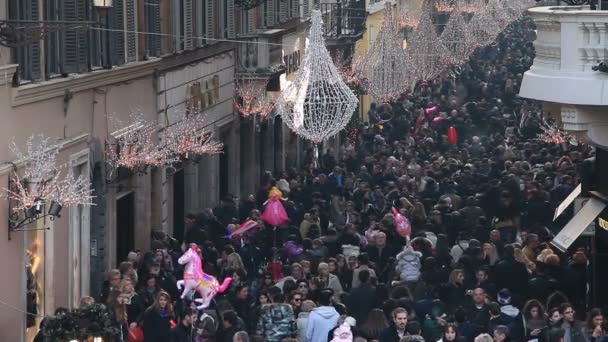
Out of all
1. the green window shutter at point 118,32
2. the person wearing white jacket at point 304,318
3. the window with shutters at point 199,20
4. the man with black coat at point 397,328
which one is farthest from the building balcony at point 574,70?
the window with shutters at point 199,20

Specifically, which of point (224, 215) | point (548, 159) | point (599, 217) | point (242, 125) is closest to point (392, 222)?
point (599, 217)

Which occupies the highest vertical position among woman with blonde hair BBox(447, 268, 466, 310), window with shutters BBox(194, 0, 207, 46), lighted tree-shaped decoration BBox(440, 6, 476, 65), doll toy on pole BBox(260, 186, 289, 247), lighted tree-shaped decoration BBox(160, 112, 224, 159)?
window with shutters BBox(194, 0, 207, 46)

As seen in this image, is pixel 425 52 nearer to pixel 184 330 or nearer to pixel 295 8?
pixel 295 8

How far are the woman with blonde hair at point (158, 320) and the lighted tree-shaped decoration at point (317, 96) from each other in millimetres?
11016

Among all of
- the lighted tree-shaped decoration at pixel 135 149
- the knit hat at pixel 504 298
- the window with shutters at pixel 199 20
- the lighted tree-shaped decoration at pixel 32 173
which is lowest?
the knit hat at pixel 504 298

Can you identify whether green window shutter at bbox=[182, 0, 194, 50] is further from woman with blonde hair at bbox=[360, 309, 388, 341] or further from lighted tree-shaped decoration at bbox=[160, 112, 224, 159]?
woman with blonde hair at bbox=[360, 309, 388, 341]

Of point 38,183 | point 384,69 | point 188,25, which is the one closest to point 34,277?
point 38,183

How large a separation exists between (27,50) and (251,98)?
1740cm

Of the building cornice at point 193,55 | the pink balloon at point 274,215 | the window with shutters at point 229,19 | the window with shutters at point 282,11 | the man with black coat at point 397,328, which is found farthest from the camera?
the window with shutters at point 282,11

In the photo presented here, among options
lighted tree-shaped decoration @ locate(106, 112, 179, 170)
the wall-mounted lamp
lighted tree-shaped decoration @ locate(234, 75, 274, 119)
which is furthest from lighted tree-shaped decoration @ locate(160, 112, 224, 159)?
the wall-mounted lamp

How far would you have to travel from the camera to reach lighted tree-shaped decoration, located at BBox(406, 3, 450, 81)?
56478 millimetres

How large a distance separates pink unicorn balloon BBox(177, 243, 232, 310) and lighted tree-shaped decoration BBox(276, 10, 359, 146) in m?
8.71

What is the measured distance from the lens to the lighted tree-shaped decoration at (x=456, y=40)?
63875mm

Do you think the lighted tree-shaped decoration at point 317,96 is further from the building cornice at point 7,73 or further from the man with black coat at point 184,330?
the man with black coat at point 184,330
